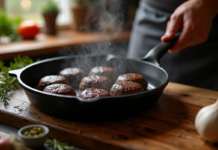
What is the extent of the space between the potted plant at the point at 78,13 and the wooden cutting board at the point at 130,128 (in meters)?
2.52

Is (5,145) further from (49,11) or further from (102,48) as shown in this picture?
(49,11)

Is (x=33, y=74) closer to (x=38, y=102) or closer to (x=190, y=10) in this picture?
(x=38, y=102)

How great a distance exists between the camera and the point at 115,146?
869 mm

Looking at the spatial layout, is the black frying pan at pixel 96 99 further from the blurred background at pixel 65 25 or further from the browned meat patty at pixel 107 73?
the blurred background at pixel 65 25

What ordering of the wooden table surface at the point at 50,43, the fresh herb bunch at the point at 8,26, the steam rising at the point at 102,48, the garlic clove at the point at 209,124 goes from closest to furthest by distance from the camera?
the garlic clove at the point at 209,124, the steam rising at the point at 102,48, the wooden table surface at the point at 50,43, the fresh herb bunch at the point at 8,26

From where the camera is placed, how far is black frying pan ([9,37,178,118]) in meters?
0.95

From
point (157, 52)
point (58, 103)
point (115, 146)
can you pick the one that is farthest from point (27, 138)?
point (157, 52)

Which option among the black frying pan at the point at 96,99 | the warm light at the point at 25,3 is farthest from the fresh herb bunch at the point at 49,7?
the black frying pan at the point at 96,99

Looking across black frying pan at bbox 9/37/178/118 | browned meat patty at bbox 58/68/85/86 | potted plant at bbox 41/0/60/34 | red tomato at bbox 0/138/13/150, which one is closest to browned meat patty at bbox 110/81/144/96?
black frying pan at bbox 9/37/178/118

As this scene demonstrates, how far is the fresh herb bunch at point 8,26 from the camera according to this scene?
2.62 meters

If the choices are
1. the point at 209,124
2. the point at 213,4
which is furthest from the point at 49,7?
the point at 209,124

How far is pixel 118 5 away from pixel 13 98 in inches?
133

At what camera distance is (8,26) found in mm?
2697

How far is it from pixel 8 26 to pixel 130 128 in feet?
7.63
